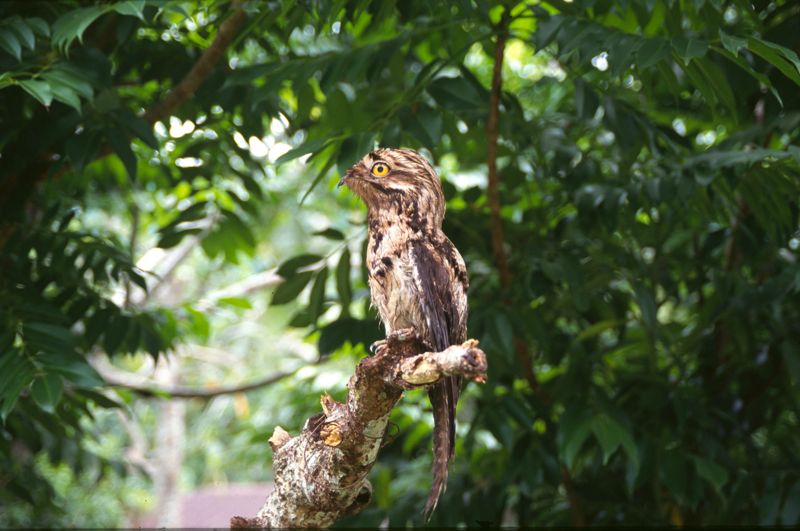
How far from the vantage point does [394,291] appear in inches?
79.0

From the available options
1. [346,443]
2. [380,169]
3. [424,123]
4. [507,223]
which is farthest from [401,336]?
[507,223]

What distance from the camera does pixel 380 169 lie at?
2.05m

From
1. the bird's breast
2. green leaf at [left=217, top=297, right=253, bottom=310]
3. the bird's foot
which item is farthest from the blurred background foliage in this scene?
the bird's foot

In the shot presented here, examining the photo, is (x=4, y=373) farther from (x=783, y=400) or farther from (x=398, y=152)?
(x=783, y=400)

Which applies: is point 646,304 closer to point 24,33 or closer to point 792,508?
point 792,508

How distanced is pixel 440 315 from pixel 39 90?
1.23 meters

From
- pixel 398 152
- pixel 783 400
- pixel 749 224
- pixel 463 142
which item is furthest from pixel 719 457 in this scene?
pixel 398 152

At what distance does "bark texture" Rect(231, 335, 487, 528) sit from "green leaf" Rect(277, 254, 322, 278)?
1.03 meters

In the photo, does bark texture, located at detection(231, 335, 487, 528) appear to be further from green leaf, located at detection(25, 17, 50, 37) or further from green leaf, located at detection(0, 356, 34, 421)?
green leaf, located at detection(25, 17, 50, 37)

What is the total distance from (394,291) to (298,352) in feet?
20.2

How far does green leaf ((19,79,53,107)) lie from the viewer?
7.51ft

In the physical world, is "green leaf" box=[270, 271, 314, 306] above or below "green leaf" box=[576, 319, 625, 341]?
above

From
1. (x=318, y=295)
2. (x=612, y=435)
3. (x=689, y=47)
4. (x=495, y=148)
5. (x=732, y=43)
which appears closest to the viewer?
(x=732, y=43)

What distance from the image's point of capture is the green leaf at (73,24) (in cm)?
236
